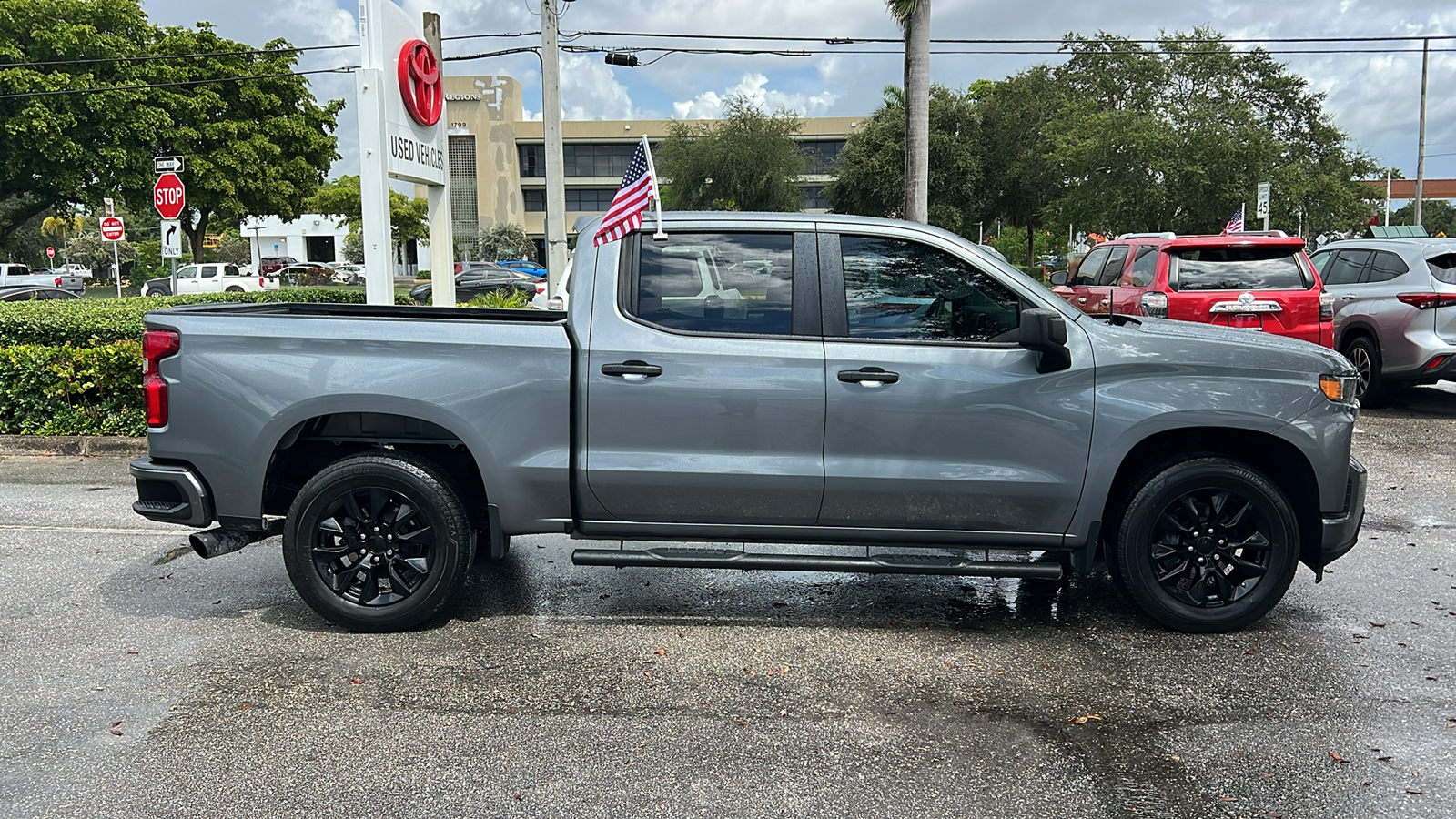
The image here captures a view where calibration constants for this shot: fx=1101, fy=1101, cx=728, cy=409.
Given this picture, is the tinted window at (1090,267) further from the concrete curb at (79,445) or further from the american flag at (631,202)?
the concrete curb at (79,445)

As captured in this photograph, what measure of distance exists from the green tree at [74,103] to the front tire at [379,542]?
31.3 m

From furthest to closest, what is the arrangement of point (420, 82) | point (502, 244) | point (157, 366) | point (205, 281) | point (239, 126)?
point (502, 244)
point (205, 281)
point (239, 126)
point (420, 82)
point (157, 366)

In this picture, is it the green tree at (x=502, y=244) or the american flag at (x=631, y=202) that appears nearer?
the american flag at (x=631, y=202)

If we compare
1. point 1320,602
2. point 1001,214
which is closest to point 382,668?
point 1320,602

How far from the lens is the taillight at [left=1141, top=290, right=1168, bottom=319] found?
33.3 feet

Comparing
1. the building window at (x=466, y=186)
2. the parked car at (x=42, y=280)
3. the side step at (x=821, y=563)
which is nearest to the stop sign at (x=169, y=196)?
the side step at (x=821, y=563)

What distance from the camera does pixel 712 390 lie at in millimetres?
4738

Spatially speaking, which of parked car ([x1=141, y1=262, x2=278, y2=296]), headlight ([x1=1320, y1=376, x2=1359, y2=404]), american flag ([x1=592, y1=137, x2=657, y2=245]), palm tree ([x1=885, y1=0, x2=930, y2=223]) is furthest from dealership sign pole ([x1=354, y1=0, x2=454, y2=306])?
parked car ([x1=141, y1=262, x2=278, y2=296])

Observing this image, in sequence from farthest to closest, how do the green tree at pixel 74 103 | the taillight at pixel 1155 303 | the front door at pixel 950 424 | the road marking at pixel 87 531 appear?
the green tree at pixel 74 103, the taillight at pixel 1155 303, the road marking at pixel 87 531, the front door at pixel 950 424

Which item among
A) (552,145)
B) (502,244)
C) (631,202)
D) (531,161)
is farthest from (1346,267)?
(531,161)

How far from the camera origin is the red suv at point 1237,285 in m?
10.7

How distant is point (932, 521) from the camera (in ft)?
16.0

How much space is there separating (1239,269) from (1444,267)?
2.19m

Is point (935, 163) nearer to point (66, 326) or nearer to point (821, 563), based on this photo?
point (66, 326)
